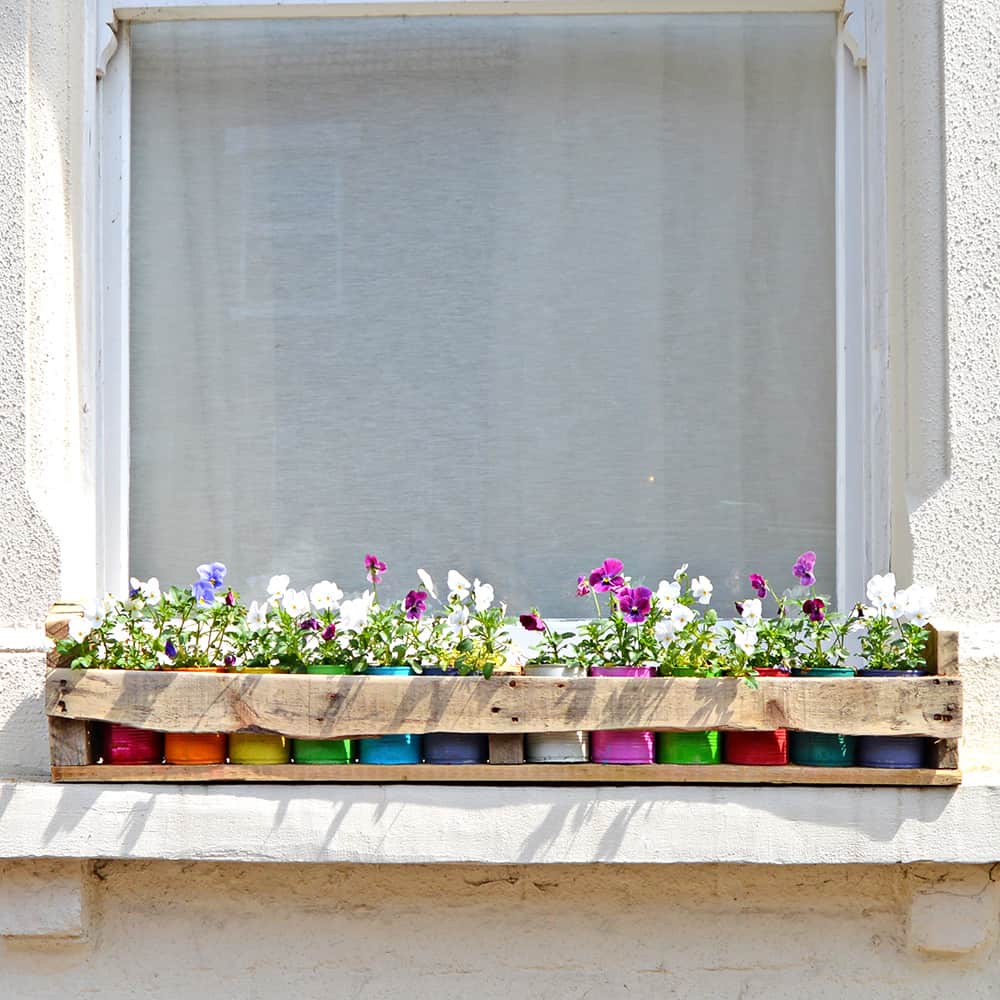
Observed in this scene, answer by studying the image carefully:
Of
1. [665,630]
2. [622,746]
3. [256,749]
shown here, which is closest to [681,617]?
[665,630]

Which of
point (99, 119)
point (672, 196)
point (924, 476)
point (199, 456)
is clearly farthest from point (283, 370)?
point (924, 476)

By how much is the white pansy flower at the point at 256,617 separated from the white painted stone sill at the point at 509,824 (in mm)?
329

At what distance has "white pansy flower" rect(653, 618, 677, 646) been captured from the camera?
9.02 feet

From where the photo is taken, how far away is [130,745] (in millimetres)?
2770

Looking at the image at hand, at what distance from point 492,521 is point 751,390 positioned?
2.16 feet

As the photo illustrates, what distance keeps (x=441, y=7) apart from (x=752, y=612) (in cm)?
152

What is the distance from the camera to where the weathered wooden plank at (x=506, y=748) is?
2707mm

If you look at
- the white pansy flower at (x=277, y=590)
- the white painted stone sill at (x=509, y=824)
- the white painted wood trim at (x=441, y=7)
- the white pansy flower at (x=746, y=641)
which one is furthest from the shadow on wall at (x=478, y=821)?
the white painted wood trim at (x=441, y=7)

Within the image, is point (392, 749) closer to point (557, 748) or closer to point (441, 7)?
point (557, 748)

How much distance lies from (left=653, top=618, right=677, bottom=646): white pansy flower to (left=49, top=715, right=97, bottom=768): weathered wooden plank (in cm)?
115

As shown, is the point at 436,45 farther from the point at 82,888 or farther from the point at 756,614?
the point at 82,888

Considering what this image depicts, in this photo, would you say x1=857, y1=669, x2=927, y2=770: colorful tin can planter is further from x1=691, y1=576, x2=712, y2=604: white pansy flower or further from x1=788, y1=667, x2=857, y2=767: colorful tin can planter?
x1=691, y1=576, x2=712, y2=604: white pansy flower

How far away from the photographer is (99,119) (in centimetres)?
314

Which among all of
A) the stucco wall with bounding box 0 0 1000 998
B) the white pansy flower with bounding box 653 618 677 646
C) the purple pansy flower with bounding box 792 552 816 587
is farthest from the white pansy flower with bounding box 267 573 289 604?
the purple pansy flower with bounding box 792 552 816 587
